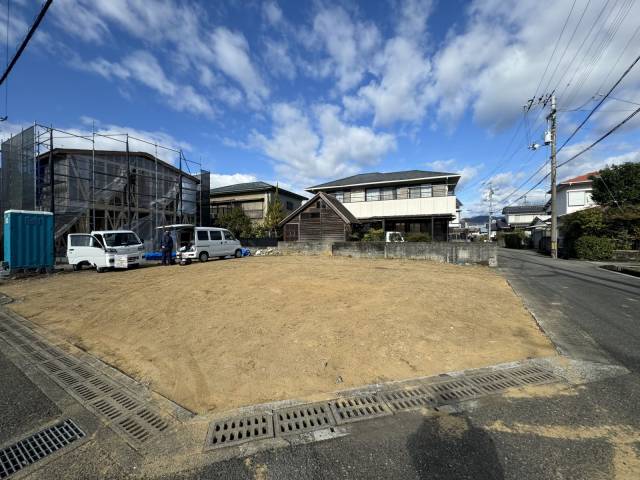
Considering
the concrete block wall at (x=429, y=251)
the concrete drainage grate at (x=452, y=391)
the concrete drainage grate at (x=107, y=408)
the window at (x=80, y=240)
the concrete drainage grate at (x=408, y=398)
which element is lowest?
the concrete drainage grate at (x=107, y=408)

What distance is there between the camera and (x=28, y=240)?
35.7ft

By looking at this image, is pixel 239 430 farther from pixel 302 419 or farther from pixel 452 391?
pixel 452 391

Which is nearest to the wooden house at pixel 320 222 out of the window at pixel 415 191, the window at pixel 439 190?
the window at pixel 415 191

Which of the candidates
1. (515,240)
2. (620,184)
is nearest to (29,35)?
(620,184)

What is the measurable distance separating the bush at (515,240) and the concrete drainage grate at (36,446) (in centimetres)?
4152

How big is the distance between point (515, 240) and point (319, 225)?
89.4 ft

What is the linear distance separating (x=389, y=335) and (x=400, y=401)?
1659mm

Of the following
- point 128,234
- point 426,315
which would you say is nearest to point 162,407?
point 426,315

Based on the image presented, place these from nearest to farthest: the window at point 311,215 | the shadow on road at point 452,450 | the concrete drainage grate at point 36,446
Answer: the shadow on road at point 452,450, the concrete drainage grate at point 36,446, the window at point 311,215

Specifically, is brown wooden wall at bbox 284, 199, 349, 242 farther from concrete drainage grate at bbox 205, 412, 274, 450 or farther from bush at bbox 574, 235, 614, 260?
concrete drainage grate at bbox 205, 412, 274, 450

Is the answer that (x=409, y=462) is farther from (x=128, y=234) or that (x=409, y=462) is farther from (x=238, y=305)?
(x=128, y=234)

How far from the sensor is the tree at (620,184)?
22.2 metres

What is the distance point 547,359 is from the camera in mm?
3750

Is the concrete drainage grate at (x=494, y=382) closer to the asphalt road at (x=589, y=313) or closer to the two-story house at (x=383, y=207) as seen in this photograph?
the asphalt road at (x=589, y=313)
